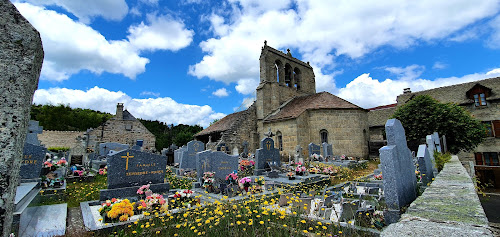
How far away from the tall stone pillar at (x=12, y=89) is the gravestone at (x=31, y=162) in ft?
27.4

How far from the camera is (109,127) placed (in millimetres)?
24078

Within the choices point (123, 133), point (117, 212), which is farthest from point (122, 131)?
point (117, 212)

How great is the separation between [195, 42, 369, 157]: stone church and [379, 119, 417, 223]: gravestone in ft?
44.1

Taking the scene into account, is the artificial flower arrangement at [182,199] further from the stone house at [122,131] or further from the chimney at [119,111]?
the chimney at [119,111]

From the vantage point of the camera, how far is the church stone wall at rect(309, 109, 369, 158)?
18.4m

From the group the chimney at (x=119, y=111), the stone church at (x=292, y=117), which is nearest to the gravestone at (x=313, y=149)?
the stone church at (x=292, y=117)

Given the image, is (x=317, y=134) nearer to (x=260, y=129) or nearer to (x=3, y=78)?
(x=260, y=129)

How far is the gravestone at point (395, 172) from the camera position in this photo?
149 inches

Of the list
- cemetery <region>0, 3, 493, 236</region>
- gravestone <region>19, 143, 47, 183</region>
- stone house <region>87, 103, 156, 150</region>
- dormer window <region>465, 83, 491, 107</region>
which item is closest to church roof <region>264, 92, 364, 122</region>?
cemetery <region>0, 3, 493, 236</region>

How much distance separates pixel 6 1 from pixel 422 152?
7589mm

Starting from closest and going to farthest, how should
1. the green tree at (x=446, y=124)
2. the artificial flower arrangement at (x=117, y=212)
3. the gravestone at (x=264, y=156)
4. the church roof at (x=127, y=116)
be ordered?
the artificial flower arrangement at (x=117, y=212) < the gravestone at (x=264, y=156) < the green tree at (x=446, y=124) < the church roof at (x=127, y=116)

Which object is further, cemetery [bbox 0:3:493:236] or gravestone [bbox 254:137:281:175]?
gravestone [bbox 254:137:281:175]

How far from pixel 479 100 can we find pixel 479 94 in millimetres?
596

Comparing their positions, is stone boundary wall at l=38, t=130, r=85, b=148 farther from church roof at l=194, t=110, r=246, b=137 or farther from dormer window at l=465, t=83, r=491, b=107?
dormer window at l=465, t=83, r=491, b=107
